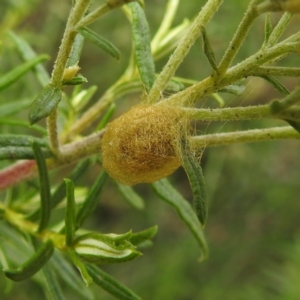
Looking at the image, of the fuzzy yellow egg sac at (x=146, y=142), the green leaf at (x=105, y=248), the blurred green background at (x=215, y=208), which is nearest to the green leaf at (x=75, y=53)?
the fuzzy yellow egg sac at (x=146, y=142)

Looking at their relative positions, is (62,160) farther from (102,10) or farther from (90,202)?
(102,10)

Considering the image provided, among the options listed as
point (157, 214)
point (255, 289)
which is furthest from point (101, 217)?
point (255, 289)

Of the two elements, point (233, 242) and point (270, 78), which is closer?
point (270, 78)

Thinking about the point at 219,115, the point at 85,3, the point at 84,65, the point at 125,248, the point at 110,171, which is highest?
the point at 85,3

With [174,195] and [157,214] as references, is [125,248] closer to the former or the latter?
[174,195]

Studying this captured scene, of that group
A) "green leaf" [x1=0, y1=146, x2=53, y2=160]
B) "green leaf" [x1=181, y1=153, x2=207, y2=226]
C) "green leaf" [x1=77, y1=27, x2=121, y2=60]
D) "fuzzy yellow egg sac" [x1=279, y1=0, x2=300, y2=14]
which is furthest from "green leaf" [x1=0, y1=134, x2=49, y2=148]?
"fuzzy yellow egg sac" [x1=279, y1=0, x2=300, y2=14]

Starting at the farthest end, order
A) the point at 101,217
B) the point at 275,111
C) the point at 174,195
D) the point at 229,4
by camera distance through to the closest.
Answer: the point at 101,217, the point at 229,4, the point at 174,195, the point at 275,111

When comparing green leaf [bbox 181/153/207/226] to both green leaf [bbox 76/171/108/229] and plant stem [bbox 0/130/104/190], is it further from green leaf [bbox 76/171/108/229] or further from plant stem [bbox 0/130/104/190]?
green leaf [bbox 76/171/108/229]

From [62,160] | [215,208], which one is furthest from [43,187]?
[215,208]
